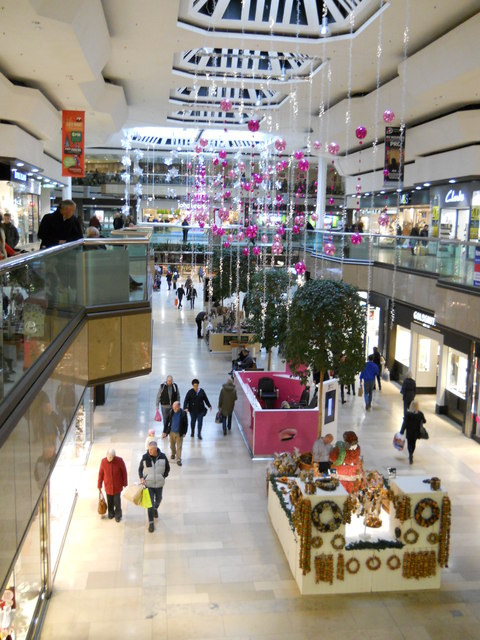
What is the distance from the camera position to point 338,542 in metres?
8.52

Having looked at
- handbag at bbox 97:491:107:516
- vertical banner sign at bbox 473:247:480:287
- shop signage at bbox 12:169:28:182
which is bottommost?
handbag at bbox 97:491:107:516

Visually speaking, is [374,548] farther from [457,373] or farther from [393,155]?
[393,155]

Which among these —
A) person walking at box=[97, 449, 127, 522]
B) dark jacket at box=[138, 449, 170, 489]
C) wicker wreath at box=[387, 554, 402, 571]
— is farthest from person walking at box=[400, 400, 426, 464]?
person walking at box=[97, 449, 127, 522]

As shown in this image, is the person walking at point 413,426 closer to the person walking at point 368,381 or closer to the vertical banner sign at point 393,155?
the person walking at point 368,381

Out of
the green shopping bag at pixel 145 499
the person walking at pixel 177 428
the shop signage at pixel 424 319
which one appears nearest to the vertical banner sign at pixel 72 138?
the person walking at pixel 177 428

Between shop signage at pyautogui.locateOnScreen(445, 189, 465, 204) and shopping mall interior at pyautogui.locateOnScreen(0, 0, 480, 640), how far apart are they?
0.54 feet

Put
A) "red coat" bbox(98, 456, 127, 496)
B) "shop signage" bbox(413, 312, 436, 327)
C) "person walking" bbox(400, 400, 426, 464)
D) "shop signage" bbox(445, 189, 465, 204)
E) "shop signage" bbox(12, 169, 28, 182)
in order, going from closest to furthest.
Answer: "red coat" bbox(98, 456, 127, 496) < "person walking" bbox(400, 400, 426, 464) < "shop signage" bbox(413, 312, 436, 327) < "shop signage" bbox(445, 189, 465, 204) < "shop signage" bbox(12, 169, 28, 182)

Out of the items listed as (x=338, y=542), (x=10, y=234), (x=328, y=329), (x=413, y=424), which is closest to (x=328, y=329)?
(x=328, y=329)

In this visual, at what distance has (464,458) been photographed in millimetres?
14070

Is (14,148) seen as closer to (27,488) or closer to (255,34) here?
(255,34)

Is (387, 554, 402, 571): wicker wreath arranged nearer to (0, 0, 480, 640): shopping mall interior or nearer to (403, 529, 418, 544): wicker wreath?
(0, 0, 480, 640): shopping mall interior

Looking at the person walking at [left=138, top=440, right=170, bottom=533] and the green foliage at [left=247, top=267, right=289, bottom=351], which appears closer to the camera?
the person walking at [left=138, top=440, right=170, bottom=533]

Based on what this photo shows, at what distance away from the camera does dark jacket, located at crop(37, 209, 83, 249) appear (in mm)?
9156

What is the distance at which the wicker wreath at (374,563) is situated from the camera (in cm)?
855
